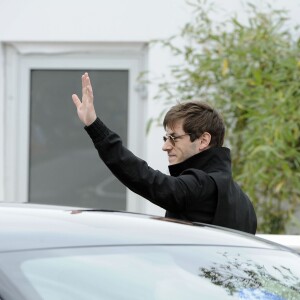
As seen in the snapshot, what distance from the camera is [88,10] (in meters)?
9.41

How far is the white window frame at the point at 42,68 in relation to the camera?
9.60 m

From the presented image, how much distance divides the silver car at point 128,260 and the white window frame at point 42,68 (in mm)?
5776

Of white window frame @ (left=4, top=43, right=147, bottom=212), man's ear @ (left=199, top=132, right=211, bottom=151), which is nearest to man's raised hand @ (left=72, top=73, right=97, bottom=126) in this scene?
man's ear @ (left=199, top=132, right=211, bottom=151)

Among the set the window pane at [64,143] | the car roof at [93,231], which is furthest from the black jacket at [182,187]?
the window pane at [64,143]

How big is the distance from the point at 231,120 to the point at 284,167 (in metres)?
0.78

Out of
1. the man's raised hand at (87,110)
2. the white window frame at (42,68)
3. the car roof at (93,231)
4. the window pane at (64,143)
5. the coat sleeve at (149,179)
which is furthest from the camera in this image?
the window pane at (64,143)

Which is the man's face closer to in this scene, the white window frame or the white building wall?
the white building wall

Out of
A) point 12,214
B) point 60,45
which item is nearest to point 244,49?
point 60,45

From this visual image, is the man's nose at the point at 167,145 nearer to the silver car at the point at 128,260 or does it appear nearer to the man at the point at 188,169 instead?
the man at the point at 188,169

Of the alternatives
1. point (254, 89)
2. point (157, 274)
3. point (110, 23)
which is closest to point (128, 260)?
point (157, 274)

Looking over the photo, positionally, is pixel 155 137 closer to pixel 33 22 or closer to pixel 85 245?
pixel 33 22

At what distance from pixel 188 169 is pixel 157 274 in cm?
144

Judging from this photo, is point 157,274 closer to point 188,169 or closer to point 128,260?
point 128,260

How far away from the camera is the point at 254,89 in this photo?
27.1 ft
